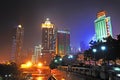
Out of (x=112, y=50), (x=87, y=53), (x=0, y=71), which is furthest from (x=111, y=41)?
(x=0, y=71)

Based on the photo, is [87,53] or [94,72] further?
[87,53]

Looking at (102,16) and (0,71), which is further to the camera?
(102,16)

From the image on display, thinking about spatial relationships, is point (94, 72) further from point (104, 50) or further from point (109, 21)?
point (109, 21)

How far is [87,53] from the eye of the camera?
2923 inches

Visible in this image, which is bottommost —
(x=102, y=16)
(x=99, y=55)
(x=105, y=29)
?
(x=99, y=55)

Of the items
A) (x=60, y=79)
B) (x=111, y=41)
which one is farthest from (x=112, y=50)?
(x=60, y=79)

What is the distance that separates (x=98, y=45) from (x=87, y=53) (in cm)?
1020

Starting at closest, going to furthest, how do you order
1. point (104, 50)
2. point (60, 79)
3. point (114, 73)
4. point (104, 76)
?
point (114, 73) < point (104, 76) < point (60, 79) < point (104, 50)

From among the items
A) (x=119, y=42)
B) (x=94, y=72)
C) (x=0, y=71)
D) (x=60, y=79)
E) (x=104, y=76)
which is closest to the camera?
(x=104, y=76)

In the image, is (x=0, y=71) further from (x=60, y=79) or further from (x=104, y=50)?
(x=60, y=79)

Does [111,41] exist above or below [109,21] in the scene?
below

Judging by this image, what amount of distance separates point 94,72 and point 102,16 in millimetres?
183600

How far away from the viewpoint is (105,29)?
644 ft

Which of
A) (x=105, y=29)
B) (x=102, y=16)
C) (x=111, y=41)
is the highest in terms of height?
(x=102, y=16)
